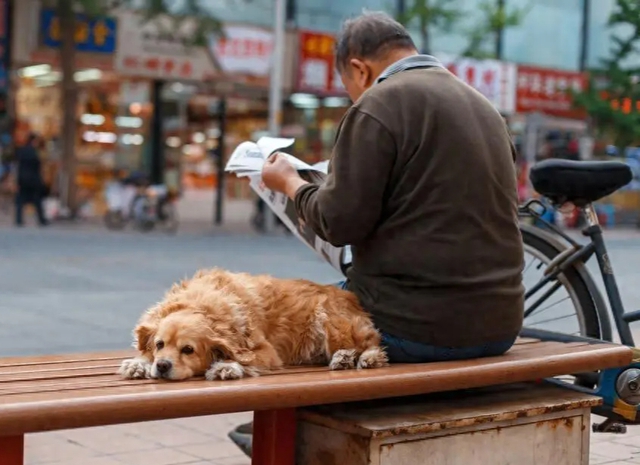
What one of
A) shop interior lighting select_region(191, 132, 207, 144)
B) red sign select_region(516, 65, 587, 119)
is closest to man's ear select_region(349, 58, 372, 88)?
red sign select_region(516, 65, 587, 119)

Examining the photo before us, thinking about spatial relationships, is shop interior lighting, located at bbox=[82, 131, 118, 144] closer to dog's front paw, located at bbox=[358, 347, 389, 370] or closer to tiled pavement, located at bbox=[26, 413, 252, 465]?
tiled pavement, located at bbox=[26, 413, 252, 465]

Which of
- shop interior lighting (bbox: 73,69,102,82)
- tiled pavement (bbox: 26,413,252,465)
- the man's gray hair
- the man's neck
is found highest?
shop interior lighting (bbox: 73,69,102,82)

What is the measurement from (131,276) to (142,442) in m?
7.35

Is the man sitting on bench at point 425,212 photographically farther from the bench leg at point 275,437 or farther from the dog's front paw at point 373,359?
the bench leg at point 275,437

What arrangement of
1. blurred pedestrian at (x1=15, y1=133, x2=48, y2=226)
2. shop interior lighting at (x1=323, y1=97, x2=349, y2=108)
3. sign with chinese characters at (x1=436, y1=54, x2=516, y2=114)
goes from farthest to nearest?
1. sign with chinese characters at (x1=436, y1=54, x2=516, y2=114)
2. shop interior lighting at (x1=323, y1=97, x2=349, y2=108)
3. blurred pedestrian at (x1=15, y1=133, x2=48, y2=226)

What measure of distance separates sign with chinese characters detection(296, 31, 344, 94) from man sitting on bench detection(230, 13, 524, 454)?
23.0 metres

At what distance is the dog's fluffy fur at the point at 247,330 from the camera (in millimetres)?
3080

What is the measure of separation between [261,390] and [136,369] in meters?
0.42

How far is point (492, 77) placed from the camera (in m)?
29.4

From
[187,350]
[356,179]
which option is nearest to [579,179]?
[356,179]

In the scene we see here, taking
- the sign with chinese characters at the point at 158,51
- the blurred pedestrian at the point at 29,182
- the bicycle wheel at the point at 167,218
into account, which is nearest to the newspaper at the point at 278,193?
the blurred pedestrian at the point at 29,182

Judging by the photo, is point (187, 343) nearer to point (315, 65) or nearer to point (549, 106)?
point (315, 65)

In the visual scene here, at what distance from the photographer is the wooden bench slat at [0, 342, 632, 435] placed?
8.61ft

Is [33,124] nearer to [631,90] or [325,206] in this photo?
[631,90]
